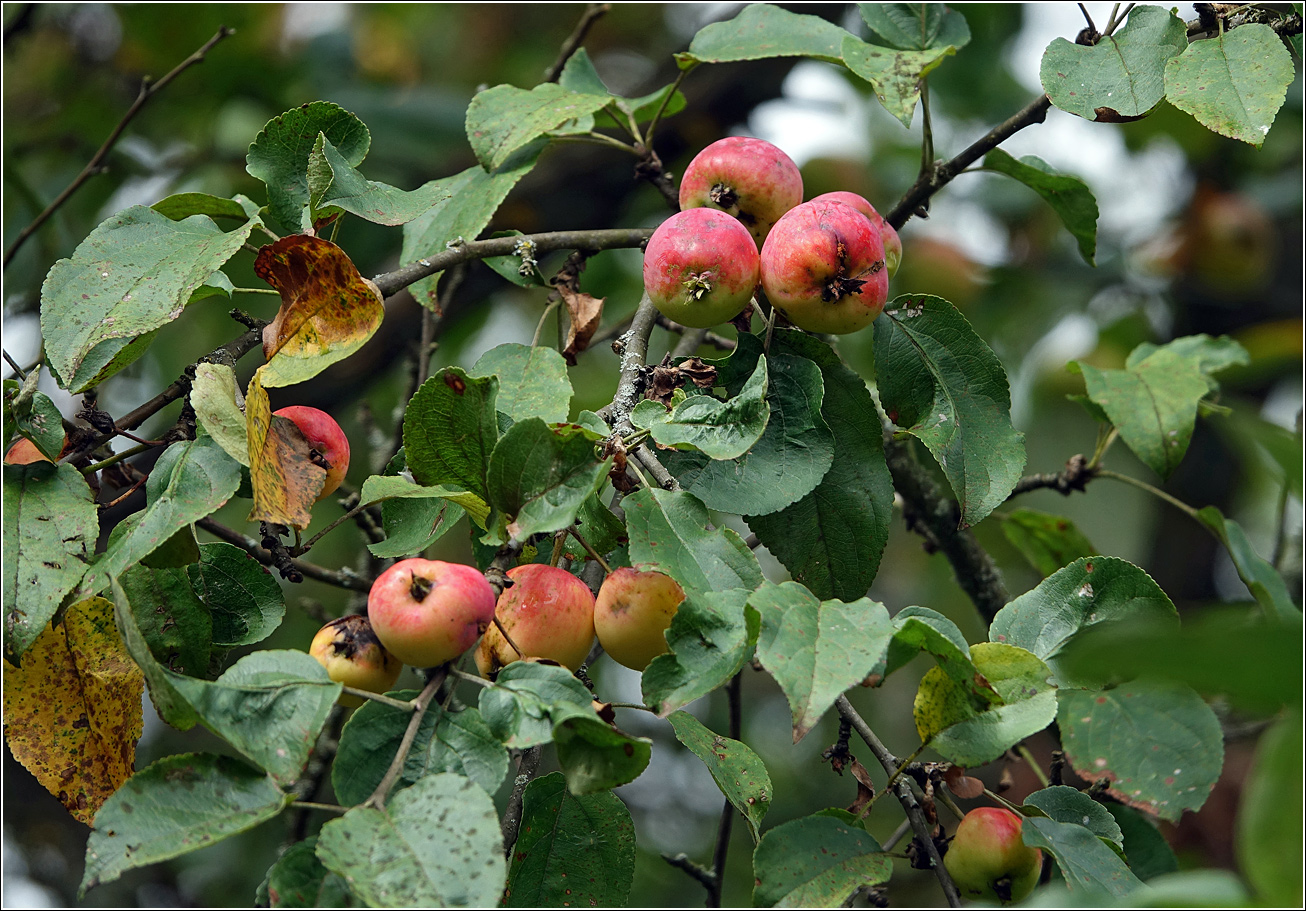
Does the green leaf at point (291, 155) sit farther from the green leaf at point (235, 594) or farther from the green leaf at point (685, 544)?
the green leaf at point (685, 544)

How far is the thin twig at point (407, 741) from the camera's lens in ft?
2.09

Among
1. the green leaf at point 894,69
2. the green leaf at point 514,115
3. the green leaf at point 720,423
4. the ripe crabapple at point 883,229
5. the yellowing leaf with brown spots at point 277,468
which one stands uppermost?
the green leaf at point 894,69

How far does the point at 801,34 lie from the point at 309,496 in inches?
29.8

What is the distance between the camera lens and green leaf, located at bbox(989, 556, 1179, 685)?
849 mm

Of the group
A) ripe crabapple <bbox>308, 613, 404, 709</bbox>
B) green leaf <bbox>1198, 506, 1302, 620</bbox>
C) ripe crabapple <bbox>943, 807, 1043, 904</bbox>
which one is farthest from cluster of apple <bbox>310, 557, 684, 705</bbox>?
green leaf <bbox>1198, 506, 1302, 620</bbox>

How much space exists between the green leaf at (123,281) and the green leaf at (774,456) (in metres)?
0.41

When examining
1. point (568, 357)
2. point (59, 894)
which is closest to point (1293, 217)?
point (568, 357)

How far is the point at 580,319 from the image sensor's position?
1.02 m

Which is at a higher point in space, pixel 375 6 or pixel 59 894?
pixel 375 6

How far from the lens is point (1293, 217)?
9.18 feet

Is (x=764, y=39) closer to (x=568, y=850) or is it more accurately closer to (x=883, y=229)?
(x=883, y=229)

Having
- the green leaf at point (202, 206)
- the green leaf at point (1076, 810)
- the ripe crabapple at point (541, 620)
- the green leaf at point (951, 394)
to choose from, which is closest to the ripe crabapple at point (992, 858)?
the green leaf at point (1076, 810)

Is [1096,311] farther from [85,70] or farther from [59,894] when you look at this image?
[59,894]

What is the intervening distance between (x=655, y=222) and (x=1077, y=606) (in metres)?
1.81
